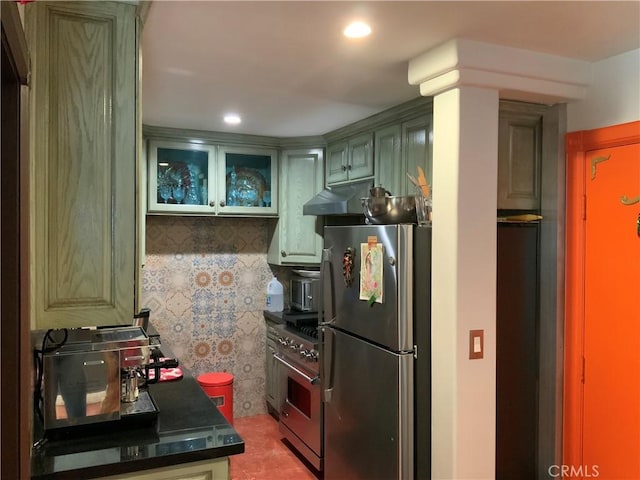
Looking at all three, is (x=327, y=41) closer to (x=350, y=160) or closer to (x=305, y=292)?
(x=350, y=160)

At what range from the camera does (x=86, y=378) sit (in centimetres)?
178

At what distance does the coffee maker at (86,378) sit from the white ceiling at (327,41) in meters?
1.18

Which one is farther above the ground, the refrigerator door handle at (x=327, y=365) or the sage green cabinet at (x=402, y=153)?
the sage green cabinet at (x=402, y=153)

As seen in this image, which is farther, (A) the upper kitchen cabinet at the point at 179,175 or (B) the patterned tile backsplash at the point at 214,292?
(B) the patterned tile backsplash at the point at 214,292

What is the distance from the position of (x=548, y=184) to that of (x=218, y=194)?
2383 mm

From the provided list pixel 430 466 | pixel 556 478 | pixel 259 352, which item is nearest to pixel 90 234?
pixel 430 466

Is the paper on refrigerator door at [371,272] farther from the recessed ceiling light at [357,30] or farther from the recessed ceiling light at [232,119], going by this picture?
the recessed ceiling light at [232,119]

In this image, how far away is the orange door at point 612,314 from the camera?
215cm

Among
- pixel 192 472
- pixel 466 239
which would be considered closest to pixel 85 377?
pixel 192 472

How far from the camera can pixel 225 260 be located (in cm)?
427

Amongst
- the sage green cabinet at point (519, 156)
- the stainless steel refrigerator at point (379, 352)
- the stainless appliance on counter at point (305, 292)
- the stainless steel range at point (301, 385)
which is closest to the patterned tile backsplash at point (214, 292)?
the stainless appliance on counter at point (305, 292)

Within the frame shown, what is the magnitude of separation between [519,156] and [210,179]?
230 centimetres

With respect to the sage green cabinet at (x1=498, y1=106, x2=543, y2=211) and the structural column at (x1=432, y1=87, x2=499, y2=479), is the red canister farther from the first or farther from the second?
the sage green cabinet at (x1=498, y1=106, x2=543, y2=211)

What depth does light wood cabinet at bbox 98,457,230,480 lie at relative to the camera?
166 centimetres
